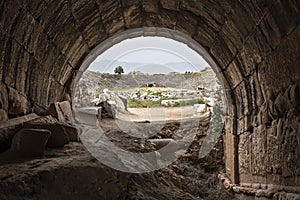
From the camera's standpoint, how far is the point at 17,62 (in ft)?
14.2

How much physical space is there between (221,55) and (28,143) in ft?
13.5

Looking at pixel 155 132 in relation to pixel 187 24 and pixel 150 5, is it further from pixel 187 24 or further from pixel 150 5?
pixel 150 5

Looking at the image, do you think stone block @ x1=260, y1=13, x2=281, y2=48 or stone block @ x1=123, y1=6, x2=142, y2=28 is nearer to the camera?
stone block @ x1=260, y1=13, x2=281, y2=48

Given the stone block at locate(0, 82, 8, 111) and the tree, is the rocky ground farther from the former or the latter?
the tree

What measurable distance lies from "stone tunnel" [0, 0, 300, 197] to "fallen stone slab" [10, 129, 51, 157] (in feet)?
1.69

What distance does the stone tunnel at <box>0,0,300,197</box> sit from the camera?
12.6ft

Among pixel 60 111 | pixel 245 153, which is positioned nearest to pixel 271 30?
pixel 245 153

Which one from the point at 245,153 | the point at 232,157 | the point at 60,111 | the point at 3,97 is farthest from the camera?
the point at 232,157

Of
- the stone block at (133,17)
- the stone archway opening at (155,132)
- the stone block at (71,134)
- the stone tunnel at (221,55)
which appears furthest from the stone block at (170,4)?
the stone block at (71,134)

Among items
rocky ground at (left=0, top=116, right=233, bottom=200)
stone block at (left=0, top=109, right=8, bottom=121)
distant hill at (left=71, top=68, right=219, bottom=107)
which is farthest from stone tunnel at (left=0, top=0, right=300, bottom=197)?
distant hill at (left=71, top=68, right=219, bottom=107)

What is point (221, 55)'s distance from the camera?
261 inches

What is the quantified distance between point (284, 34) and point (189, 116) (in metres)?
7.44

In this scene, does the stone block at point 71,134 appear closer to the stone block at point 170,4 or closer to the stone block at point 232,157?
the stone block at point 170,4

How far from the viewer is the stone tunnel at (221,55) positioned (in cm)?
383
